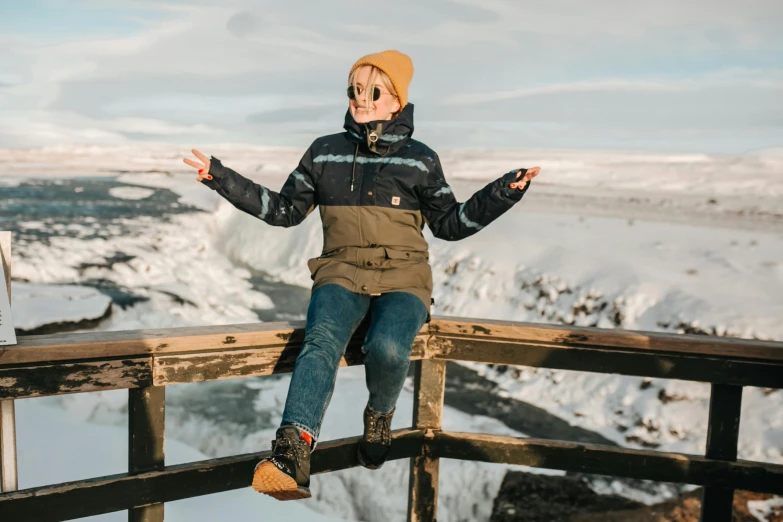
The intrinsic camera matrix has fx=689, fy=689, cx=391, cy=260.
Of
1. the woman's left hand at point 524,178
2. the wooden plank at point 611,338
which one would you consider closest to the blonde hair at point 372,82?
the woman's left hand at point 524,178

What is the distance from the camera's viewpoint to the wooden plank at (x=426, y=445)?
2.67 meters

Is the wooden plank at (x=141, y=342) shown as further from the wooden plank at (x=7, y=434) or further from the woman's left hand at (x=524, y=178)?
the woman's left hand at (x=524, y=178)

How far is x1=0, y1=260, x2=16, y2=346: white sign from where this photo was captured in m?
1.97

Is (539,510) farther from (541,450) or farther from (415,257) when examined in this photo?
(415,257)

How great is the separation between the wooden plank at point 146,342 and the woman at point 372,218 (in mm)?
136

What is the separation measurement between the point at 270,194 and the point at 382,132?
19.3 inches

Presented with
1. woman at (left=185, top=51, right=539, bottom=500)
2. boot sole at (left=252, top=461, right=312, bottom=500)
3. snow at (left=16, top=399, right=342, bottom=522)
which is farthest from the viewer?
snow at (left=16, top=399, right=342, bottom=522)

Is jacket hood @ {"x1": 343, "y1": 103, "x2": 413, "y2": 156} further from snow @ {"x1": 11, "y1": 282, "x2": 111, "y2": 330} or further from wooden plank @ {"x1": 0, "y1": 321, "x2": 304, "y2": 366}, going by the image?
snow @ {"x1": 11, "y1": 282, "x2": 111, "y2": 330}

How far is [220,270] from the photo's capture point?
53.0 feet

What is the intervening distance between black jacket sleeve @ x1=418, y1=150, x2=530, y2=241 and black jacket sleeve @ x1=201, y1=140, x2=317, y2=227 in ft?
1.48

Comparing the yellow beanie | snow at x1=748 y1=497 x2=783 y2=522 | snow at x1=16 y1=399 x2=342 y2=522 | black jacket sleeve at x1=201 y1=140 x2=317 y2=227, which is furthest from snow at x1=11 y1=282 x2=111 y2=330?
snow at x1=748 y1=497 x2=783 y2=522

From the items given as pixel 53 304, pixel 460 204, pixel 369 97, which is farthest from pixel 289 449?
pixel 53 304

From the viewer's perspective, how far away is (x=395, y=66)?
8.96ft

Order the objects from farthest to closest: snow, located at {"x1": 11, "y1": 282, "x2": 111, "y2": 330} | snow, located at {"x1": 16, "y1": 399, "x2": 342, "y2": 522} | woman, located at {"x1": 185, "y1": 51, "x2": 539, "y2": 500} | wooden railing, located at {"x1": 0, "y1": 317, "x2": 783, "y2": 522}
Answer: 1. snow, located at {"x1": 11, "y1": 282, "x2": 111, "y2": 330}
2. snow, located at {"x1": 16, "y1": 399, "x2": 342, "y2": 522}
3. woman, located at {"x1": 185, "y1": 51, "x2": 539, "y2": 500}
4. wooden railing, located at {"x1": 0, "y1": 317, "x2": 783, "y2": 522}
